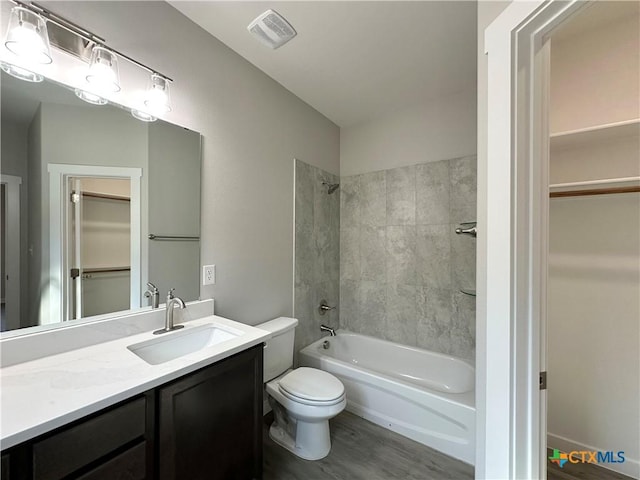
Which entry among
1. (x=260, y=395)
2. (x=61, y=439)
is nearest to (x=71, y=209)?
(x=61, y=439)

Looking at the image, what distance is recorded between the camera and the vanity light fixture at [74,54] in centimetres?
97

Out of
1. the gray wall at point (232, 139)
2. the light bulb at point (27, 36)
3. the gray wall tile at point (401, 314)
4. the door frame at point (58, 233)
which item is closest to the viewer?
the light bulb at point (27, 36)

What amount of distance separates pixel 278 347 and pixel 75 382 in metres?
1.17

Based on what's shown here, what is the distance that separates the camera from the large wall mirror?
1035 mm

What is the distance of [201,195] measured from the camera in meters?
1.63

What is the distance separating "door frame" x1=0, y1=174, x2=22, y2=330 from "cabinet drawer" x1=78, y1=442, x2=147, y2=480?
2.14 feet

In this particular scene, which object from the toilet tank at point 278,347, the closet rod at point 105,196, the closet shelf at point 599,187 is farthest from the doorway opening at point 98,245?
the closet shelf at point 599,187

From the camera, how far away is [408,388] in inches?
71.0

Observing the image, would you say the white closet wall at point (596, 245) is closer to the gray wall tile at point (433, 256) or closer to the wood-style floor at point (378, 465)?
the wood-style floor at point (378, 465)

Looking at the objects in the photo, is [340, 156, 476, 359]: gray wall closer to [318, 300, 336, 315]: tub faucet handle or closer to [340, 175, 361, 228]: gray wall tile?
[340, 175, 361, 228]: gray wall tile

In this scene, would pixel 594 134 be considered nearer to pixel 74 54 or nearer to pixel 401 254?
pixel 401 254

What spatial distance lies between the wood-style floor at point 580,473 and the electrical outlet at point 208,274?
7.50 ft

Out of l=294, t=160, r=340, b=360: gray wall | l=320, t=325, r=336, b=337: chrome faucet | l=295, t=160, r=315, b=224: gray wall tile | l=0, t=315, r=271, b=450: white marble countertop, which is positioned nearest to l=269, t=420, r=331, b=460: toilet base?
l=294, t=160, r=340, b=360: gray wall

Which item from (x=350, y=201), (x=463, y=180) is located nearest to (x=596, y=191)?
(x=463, y=180)
